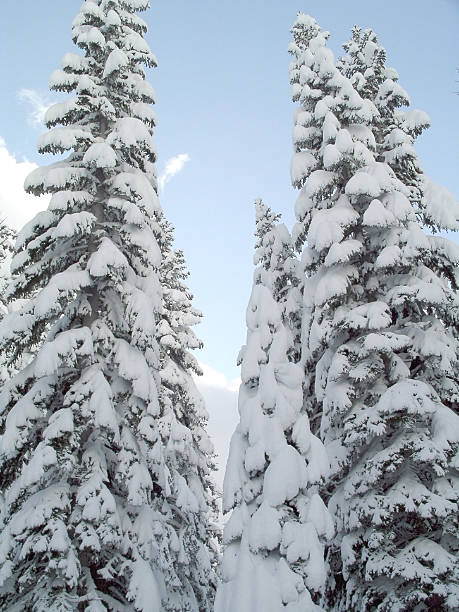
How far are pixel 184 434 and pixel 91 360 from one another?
9310 millimetres

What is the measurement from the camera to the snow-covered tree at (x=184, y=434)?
18.6 meters

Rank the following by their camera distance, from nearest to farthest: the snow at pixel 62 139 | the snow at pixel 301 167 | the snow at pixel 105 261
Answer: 1. the snow at pixel 105 261
2. the snow at pixel 62 139
3. the snow at pixel 301 167

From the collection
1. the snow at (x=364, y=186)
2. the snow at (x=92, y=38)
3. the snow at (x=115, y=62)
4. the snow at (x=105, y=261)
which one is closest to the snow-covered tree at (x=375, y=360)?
the snow at (x=364, y=186)

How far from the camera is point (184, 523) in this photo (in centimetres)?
1928

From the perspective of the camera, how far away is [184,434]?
66.3ft

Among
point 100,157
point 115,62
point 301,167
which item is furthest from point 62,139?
point 301,167

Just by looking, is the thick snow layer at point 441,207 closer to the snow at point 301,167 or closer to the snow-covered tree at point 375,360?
the snow-covered tree at point 375,360

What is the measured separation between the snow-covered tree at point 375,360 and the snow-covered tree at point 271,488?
1671mm

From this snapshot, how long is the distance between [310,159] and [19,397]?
10.8 metres

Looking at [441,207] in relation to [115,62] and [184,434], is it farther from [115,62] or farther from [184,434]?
[184,434]

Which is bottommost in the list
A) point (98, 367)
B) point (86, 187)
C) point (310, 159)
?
point (98, 367)

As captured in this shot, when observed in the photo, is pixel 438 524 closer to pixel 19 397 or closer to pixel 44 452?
pixel 44 452

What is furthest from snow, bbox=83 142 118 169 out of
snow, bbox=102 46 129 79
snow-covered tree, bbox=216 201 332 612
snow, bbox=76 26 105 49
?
snow-covered tree, bbox=216 201 332 612

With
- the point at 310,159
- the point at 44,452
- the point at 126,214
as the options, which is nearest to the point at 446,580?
the point at 44,452
